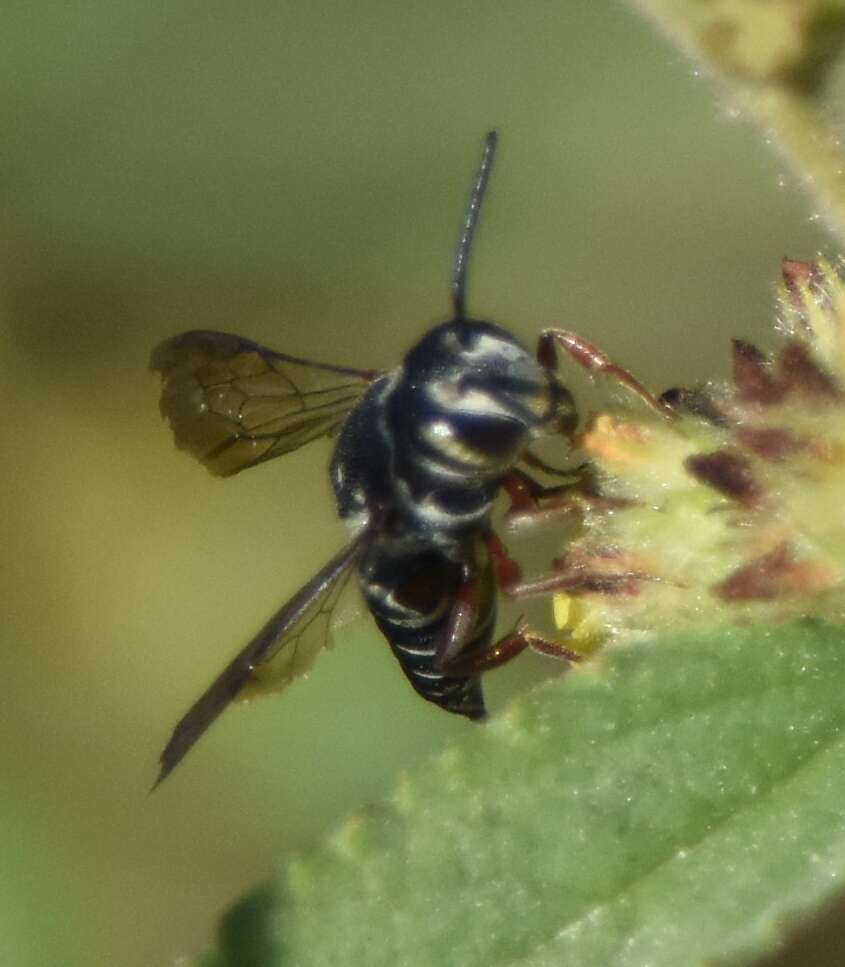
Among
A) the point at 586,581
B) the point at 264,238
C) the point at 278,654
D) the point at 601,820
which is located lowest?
the point at 264,238

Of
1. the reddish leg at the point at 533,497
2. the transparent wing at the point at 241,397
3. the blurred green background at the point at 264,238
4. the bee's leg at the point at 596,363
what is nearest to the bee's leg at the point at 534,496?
the reddish leg at the point at 533,497

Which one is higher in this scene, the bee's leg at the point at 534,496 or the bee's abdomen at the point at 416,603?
the bee's leg at the point at 534,496

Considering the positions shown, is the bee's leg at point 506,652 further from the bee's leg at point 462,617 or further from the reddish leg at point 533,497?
the reddish leg at point 533,497

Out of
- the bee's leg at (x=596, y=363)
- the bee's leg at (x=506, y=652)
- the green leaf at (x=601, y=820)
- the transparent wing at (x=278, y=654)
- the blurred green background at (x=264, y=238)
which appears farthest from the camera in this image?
the blurred green background at (x=264, y=238)

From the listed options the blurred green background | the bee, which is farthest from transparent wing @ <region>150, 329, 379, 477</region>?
the blurred green background

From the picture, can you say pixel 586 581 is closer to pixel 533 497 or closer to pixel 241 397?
pixel 533 497

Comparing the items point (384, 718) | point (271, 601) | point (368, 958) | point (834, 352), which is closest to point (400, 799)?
point (368, 958)

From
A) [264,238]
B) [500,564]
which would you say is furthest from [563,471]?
[264,238]

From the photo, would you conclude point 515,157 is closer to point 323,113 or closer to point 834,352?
point 323,113

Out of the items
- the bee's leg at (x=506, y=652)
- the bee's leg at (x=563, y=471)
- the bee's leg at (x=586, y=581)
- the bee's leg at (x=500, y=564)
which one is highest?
the bee's leg at (x=563, y=471)
